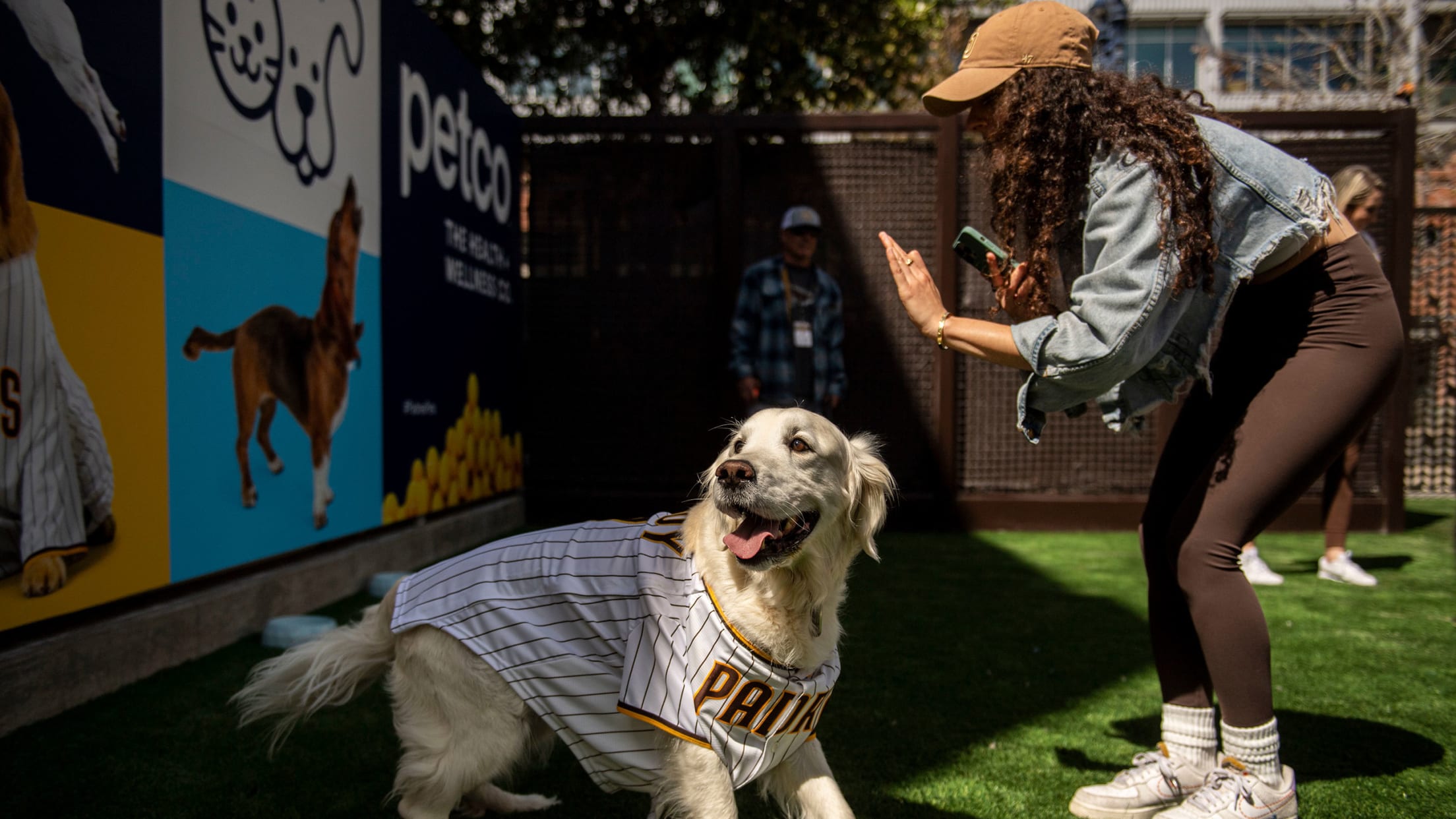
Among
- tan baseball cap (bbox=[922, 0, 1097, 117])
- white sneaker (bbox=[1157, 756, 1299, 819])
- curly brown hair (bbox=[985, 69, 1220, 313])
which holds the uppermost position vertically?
tan baseball cap (bbox=[922, 0, 1097, 117])

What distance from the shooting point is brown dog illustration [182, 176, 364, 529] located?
12.6ft

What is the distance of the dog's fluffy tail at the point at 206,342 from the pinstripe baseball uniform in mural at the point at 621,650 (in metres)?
1.90

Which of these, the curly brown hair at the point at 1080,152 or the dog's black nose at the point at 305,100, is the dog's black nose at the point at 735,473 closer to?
the curly brown hair at the point at 1080,152

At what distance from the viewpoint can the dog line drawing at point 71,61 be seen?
272 cm

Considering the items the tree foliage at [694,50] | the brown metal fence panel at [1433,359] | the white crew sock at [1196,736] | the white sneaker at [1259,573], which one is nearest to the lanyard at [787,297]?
the white sneaker at [1259,573]

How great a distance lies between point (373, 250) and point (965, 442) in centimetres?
456

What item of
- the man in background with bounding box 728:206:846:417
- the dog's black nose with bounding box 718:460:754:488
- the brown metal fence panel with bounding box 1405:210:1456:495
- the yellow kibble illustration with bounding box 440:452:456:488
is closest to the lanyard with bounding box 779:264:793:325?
the man in background with bounding box 728:206:846:417

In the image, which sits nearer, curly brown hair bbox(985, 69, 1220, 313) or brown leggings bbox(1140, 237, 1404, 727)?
curly brown hair bbox(985, 69, 1220, 313)

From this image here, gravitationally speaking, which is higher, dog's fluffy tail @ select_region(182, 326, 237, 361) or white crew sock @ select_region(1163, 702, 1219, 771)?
dog's fluffy tail @ select_region(182, 326, 237, 361)

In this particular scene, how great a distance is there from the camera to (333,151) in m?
4.56

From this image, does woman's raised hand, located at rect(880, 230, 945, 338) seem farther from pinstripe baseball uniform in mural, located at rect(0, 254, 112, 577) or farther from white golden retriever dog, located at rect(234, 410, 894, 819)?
pinstripe baseball uniform in mural, located at rect(0, 254, 112, 577)

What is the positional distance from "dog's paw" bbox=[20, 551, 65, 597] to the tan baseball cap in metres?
2.90

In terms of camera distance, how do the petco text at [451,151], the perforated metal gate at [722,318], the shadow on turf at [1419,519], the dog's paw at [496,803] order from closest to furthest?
the dog's paw at [496,803], the petco text at [451,151], the perforated metal gate at [722,318], the shadow on turf at [1419,519]

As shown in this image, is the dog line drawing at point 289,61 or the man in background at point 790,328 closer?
the dog line drawing at point 289,61
